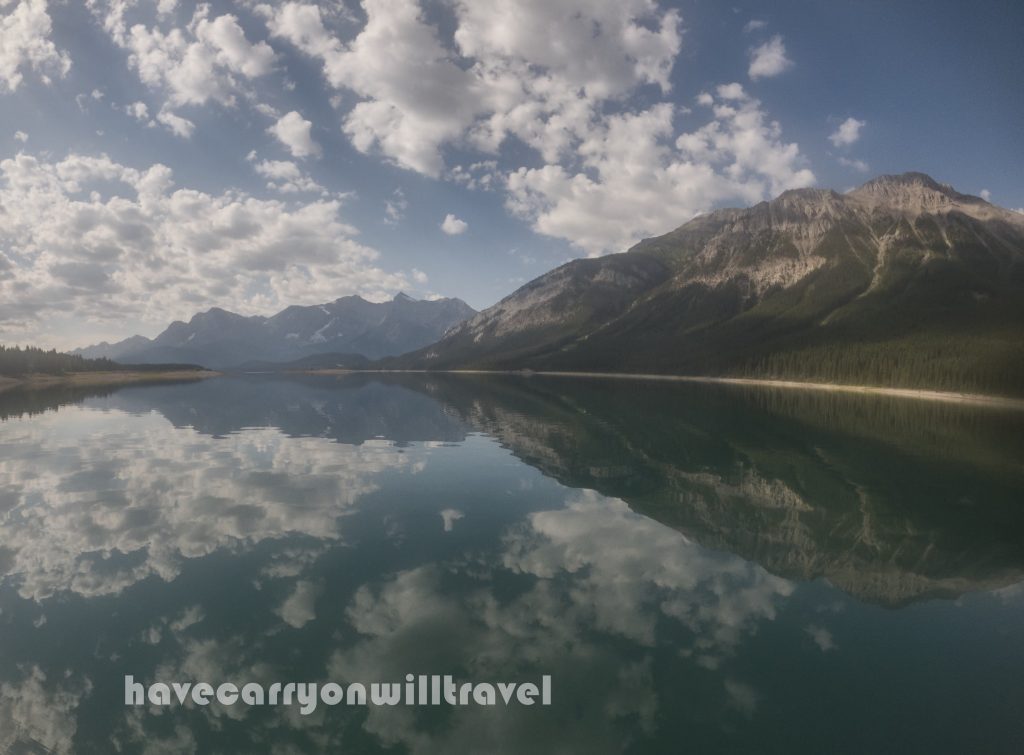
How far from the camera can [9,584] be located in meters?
21.5

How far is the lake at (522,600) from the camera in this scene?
1400cm

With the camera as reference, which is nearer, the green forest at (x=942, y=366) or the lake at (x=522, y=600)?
the lake at (x=522, y=600)

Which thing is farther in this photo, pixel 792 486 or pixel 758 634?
pixel 792 486

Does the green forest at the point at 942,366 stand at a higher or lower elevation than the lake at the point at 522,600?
higher

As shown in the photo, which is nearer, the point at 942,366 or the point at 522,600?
the point at 522,600

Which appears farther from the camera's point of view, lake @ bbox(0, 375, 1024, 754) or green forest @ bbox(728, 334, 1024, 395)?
green forest @ bbox(728, 334, 1024, 395)

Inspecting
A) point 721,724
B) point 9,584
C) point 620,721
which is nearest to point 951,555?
point 721,724

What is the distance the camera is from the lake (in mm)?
14000

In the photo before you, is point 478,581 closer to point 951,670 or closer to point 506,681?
point 506,681

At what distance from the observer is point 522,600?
70.5 feet

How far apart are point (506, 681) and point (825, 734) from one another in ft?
30.5

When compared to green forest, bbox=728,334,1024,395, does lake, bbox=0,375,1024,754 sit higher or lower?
lower

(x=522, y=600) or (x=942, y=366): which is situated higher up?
(x=942, y=366)

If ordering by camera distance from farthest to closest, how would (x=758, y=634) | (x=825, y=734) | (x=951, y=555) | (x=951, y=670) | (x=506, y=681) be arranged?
(x=951, y=555)
(x=758, y=634)
(x=951, y=670)
(x=506, y=681)
(x=825, y=734)
